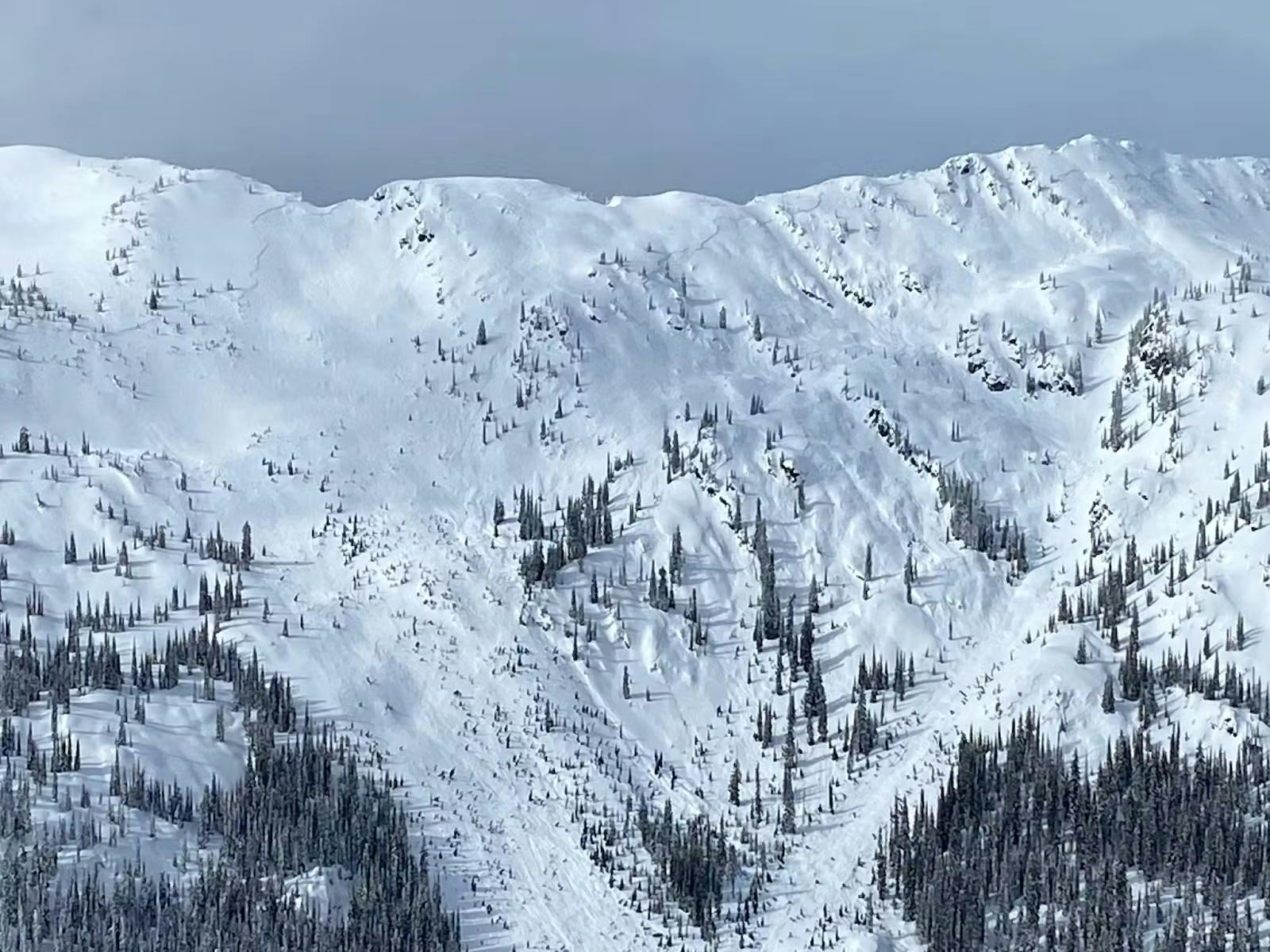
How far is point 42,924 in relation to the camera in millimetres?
190375

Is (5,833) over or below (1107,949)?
over

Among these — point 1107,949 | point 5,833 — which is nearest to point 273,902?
point 5,833

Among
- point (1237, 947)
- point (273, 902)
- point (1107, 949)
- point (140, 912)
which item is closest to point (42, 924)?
point (140, 912)

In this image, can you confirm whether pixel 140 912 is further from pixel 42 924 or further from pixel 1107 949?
pixel 1107 949

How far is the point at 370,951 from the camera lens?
645ft

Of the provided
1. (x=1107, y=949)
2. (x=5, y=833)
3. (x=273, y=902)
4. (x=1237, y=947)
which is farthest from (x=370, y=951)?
(x=1237, y=947)

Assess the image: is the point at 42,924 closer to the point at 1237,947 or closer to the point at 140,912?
the point at 140,912

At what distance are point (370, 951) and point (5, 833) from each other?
41.1 meters

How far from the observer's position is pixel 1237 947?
19950 cm

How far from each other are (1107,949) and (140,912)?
10179 centimetres

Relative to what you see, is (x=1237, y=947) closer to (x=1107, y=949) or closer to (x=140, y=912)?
(x=1107, y=949)

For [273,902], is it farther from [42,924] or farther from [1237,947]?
[1237,947]

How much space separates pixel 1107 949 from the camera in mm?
199875

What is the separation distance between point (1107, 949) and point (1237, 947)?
1372 centimetres
